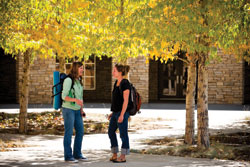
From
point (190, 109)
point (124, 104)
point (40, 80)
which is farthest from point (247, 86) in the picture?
point (124, 104)

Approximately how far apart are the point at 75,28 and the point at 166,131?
3.98 meters

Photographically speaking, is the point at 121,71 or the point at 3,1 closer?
the point at 121,71

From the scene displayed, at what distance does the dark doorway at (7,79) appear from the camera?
23.7m

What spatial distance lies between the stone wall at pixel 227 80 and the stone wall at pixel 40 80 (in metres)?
8.15

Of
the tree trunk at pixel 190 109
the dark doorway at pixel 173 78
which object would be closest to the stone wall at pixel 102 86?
the dark doorway at pixel 173 78

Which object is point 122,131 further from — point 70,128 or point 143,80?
point 143,80

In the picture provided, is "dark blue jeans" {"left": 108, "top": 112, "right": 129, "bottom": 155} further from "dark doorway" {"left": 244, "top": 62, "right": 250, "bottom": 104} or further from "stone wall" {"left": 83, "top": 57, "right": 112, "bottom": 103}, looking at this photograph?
"stone wall" {"left": 83, "top": 57, "right": 112, "bottom": 103}

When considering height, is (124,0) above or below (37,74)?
above

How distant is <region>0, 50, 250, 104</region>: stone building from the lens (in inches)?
882

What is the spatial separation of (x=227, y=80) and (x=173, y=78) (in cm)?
403

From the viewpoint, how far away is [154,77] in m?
25.6

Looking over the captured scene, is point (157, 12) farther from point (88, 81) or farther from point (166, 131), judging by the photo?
point (88, 81)

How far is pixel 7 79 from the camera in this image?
78.1ft

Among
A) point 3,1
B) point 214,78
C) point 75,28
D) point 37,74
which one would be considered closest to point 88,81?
point 37,74
